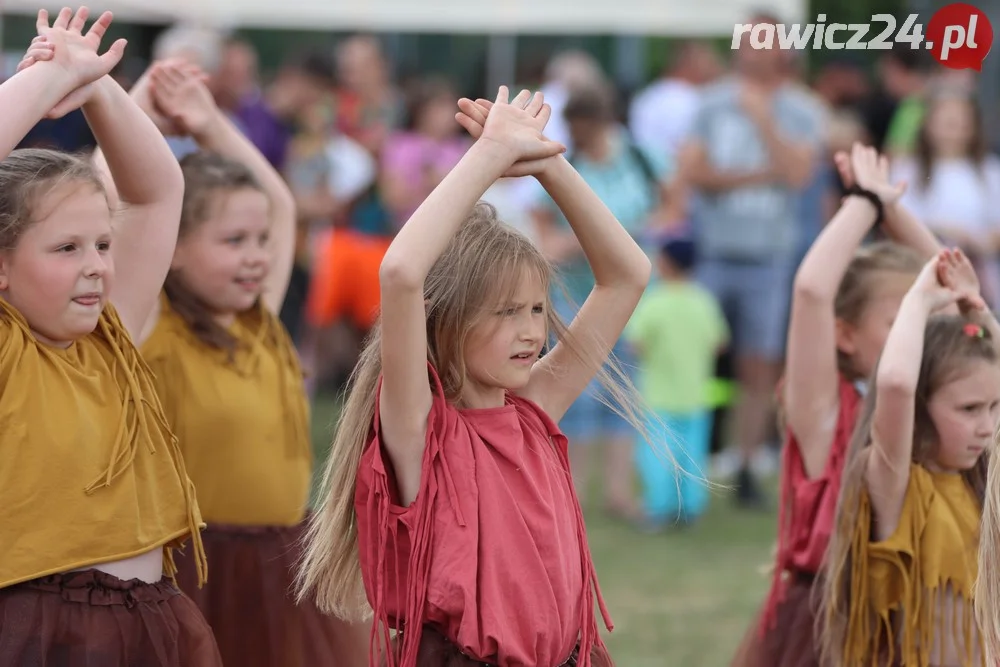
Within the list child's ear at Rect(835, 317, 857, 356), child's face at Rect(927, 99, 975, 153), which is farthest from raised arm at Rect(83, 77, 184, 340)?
child's face at Rect(927, 99, 975, 153)

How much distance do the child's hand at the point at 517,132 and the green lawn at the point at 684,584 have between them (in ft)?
7.59

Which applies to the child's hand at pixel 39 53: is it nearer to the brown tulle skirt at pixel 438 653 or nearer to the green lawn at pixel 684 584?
the brown tulle skirt at pixel 438 653

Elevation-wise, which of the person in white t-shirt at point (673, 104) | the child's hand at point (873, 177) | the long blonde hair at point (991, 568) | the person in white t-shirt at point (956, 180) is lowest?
the long blonde hair at point (991, 568)

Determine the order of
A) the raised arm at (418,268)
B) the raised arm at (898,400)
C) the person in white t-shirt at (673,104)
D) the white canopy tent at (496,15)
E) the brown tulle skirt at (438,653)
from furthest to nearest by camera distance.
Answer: the white canopy tent at (496,15) < the person in white t-shirt at (673,104) < the raised arm at (898,400) < the brown tulle skirt at (438,653) < the raised arm at (418,268)

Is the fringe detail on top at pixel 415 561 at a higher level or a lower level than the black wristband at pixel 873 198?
lower

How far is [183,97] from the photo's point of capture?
4.04m

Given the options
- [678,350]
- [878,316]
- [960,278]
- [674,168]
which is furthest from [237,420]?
[674,168]

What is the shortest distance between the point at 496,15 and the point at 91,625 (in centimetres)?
983

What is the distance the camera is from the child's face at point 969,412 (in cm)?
357

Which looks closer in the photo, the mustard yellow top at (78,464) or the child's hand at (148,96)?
the mustard yellow top at (78,464)

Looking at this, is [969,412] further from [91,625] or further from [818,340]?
[91,625]

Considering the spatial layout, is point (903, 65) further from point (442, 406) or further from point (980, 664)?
point (442, 406)

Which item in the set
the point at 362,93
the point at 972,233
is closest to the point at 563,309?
the point at 972,233

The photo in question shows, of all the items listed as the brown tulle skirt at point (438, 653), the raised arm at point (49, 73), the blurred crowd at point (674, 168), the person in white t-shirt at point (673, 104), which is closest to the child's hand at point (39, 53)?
the raised arm at point (49, 73)
